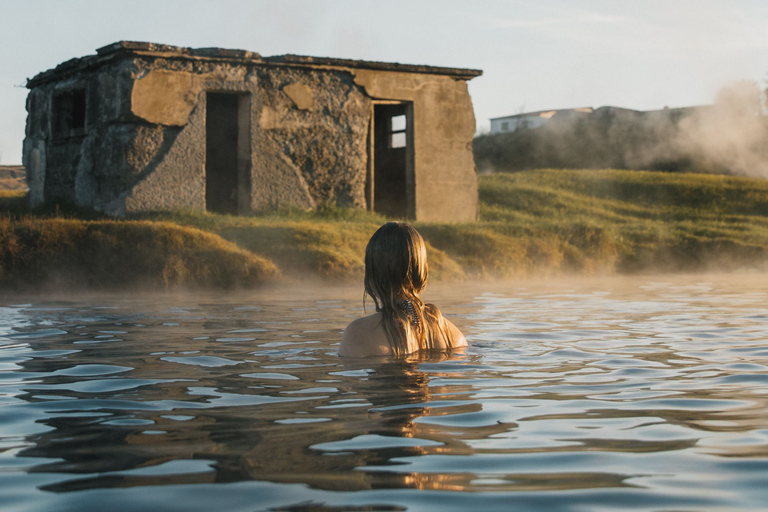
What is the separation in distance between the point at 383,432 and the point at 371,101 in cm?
1471

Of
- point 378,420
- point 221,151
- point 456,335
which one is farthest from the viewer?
point 221,151

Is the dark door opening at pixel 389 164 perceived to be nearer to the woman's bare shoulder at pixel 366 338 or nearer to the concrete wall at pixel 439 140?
the concrete wall at pixel 439 140

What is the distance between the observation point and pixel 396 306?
→ 16.1 feet

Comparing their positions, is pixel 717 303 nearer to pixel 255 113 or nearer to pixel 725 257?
pixel 725 257

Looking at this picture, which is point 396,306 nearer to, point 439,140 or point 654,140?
point 439,140

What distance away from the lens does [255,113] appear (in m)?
16.2

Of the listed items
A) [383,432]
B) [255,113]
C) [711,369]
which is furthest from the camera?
[255,113]

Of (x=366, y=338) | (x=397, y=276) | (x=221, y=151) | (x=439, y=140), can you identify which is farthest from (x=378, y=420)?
(x=221, y=151)

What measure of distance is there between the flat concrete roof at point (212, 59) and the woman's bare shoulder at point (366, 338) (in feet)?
36.7

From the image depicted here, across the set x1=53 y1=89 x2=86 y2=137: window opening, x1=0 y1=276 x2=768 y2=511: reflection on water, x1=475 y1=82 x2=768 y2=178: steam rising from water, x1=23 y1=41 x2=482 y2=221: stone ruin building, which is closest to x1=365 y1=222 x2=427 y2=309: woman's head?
x1=0 y1=276 x2=768 y2=511: reflection on water

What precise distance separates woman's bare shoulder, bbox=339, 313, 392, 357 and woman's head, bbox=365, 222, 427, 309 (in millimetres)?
314

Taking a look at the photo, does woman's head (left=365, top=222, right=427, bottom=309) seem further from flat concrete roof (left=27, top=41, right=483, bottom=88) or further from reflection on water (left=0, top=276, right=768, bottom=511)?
flat concrete roof (left=27, top=41, right=483, bottom=88)

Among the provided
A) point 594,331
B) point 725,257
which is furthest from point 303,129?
point 594,331

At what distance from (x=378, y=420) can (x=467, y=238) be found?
11.6 metres
